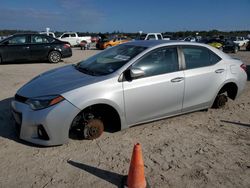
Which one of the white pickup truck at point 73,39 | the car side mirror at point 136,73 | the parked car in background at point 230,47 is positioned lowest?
the car side mirror at point 136,73

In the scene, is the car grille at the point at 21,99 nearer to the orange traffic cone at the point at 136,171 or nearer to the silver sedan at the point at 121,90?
the silver sedan at the point at 121,90

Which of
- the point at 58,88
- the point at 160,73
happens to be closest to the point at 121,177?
the point at 58,88

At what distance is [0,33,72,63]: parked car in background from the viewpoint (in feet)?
43.0

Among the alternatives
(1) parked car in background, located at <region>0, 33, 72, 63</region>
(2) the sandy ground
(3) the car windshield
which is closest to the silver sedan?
(3) the car windshield

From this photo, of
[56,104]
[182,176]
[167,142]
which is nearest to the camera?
[182,176]

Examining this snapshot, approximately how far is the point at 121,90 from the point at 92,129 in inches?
29.4

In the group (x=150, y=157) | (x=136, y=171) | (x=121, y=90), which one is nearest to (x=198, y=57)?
(x=121, y=90)

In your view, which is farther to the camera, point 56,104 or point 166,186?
point 56,104

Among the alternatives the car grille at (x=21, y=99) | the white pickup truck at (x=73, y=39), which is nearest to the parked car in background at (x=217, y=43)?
the white pickup truck at (x=73, y=39)

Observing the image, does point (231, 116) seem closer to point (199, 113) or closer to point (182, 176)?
point (199, 113)

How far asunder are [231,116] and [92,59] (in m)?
2.98

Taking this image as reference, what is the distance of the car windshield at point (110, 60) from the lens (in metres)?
4.39

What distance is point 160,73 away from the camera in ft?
14.9

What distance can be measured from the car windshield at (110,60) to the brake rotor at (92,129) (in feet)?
2.48
